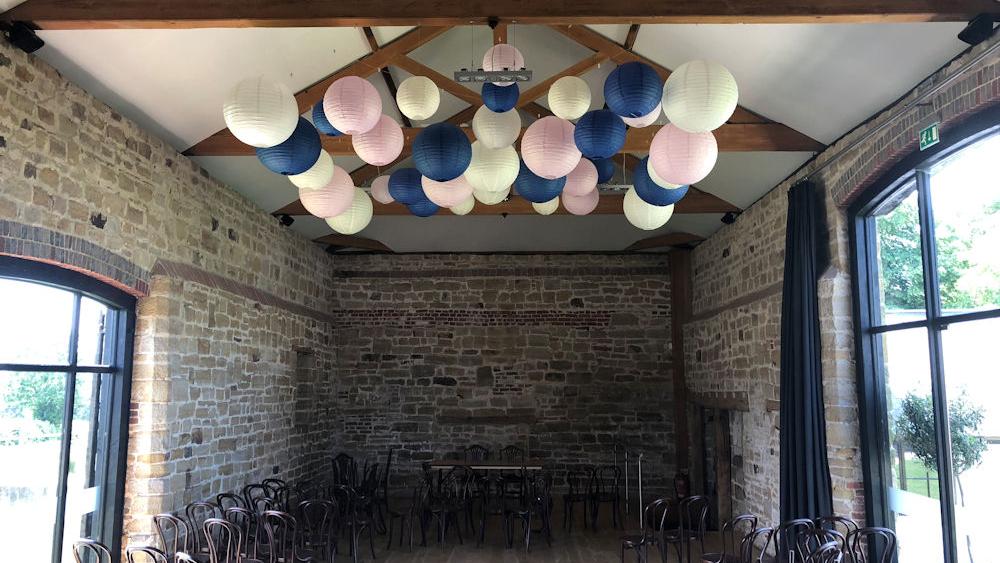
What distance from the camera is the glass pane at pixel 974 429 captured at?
3961mm

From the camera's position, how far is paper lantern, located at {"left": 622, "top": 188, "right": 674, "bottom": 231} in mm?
5023

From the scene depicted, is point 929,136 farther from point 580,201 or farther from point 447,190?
point 447,190

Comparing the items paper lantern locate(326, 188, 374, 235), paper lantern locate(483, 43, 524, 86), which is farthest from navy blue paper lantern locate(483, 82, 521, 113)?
paper lantern locate(326, 188, 374, 235)

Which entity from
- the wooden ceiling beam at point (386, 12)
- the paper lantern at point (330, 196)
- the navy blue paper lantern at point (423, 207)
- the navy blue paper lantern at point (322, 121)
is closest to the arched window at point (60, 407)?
the wooden ceiling beam at point (386, 12)

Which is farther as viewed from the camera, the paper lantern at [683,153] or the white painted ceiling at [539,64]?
the white painted ceiling at [539,64]

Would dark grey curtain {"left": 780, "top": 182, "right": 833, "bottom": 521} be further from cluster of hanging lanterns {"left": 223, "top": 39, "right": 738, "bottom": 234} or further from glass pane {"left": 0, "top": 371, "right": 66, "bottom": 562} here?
glass pane {"left": 0, "top": 371, "right": 66, "bottom": 562}

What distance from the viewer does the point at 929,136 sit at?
431 centimetres

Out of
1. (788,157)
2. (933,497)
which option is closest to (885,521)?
(933,497)

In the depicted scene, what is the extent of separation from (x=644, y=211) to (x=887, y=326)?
199cm

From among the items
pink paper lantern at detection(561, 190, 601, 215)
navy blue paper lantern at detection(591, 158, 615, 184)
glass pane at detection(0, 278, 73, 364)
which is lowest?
glass pane at detection(0, 278, 73, 364)

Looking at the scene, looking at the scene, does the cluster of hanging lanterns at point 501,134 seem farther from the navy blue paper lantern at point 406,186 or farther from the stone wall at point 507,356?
the stone wall at point 507,356

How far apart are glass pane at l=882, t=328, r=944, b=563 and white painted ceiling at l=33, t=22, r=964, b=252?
5.67 ft

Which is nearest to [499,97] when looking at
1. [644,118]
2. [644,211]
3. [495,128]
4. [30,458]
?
[495,128]

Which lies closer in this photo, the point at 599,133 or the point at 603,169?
the point at 599,133
